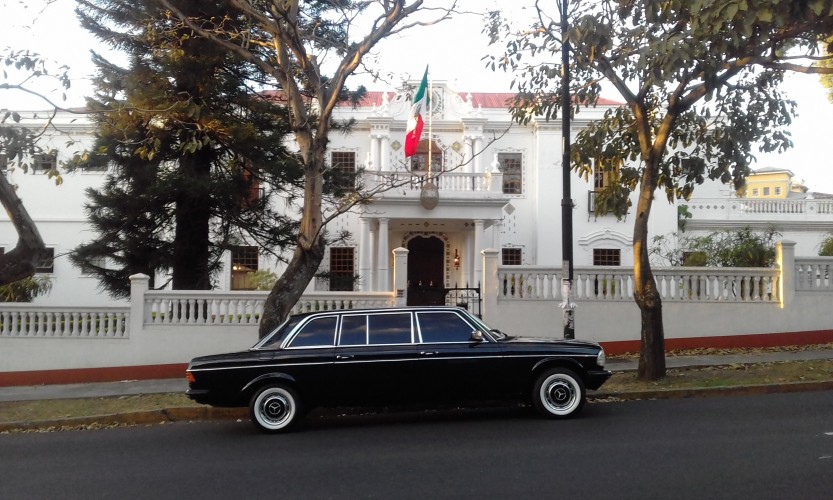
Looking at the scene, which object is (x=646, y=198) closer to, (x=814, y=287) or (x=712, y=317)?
(x=712, y=317)

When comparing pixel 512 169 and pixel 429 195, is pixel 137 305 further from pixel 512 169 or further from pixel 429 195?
pixel 512 169

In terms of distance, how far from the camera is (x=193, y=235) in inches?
672

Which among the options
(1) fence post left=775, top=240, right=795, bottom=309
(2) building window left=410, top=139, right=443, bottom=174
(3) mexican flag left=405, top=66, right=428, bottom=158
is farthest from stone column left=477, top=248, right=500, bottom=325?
(2) building window left=410, top=139, right=443, bottom=174

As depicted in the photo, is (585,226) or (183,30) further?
(585,226)

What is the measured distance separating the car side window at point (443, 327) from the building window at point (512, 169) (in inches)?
694


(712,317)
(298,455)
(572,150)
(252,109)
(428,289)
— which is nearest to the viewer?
(298,455)

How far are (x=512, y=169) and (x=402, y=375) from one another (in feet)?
60.3

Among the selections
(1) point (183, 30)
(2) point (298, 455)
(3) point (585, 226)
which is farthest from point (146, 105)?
(3) point (585, 226)

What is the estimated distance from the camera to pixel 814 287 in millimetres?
15016

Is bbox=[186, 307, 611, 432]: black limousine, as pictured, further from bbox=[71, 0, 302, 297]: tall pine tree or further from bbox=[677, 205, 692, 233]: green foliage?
bbox=[677, 205, 692, 233]: green foliage

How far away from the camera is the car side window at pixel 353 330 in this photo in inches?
371

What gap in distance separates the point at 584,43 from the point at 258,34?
724 cm

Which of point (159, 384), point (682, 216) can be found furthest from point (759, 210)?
point (159, 384)

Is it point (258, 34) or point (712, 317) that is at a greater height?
point (258, 34)
